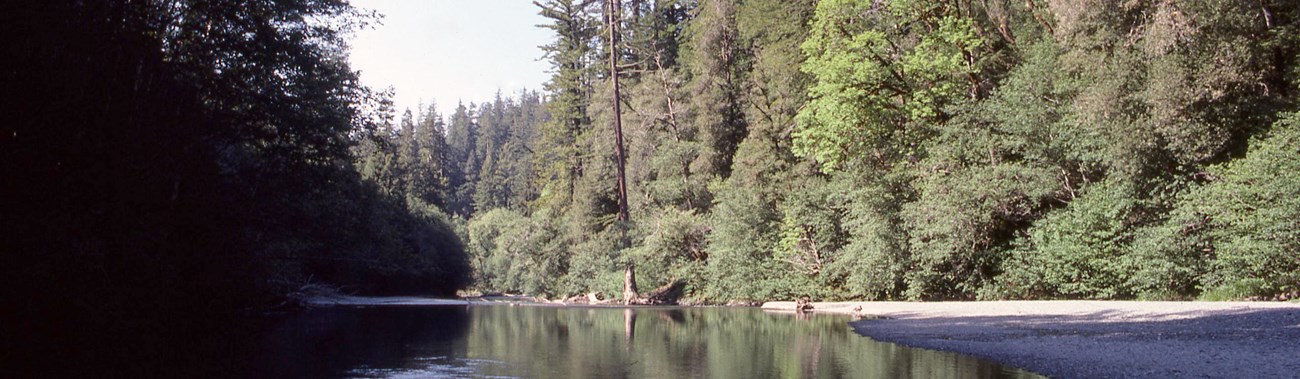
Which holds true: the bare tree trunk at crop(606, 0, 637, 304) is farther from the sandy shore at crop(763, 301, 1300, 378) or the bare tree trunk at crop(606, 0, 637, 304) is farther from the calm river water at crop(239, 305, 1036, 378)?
the sandy shore at crop(763, 301, 1300, 378)

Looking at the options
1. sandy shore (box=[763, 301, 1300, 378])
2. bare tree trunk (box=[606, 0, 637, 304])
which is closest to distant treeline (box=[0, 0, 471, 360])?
sandy shore (box=[763, 301, 1300, 378])

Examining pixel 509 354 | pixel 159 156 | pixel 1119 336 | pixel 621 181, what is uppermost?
pixel 621 181

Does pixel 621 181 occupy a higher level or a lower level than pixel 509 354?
higher

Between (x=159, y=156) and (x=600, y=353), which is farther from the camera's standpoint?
(x=600, y=353)

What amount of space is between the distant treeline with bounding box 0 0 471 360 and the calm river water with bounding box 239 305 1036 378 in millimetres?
2033

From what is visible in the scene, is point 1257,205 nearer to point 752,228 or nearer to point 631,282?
point 752,228

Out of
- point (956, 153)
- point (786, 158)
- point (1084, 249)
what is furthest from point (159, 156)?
point (786, 158)

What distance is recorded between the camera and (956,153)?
2555 centimetres

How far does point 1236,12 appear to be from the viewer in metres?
18.1

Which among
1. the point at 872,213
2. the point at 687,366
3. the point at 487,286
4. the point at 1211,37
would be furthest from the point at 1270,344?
the point at 487,286

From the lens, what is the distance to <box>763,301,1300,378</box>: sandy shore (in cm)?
892

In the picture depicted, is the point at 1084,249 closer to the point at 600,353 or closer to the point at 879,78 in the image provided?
the point at 879,78

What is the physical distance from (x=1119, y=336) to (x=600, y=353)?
7.84 meters

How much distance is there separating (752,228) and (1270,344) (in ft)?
77.8
